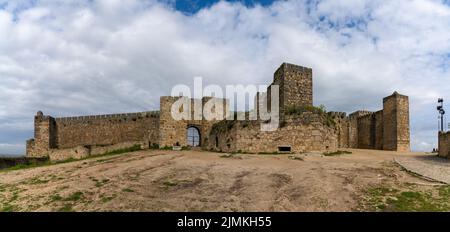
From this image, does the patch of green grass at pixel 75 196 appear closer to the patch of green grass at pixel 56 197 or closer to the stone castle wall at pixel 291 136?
the patch of green grass at pixel 56 197

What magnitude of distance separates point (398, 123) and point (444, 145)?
24.3 feet

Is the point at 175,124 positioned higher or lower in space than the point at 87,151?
higher

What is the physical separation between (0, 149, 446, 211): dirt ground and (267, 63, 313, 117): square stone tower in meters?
7.07

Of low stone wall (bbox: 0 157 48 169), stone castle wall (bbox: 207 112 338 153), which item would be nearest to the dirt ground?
stone castle wall (bbox: 207 112 338 153)

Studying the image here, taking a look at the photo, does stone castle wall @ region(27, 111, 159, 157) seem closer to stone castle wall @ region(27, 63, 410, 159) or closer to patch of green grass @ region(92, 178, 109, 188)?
stone castle wall @ region(27, 63, 410, 159)

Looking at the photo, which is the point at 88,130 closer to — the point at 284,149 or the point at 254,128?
the point at 254,128

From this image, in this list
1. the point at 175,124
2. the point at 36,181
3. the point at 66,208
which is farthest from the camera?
the point at 175,124

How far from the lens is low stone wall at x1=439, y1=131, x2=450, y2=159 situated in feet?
44.7

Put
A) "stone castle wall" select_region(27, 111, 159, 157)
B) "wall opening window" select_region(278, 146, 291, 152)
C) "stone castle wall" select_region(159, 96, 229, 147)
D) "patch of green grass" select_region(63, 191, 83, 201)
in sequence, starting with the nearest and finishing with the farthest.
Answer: "patch of green grass" select_region(63, 191, 83, 201)
"wall opening window" select_region(278, 146, 291, 152)
"stone castle wall" select_region(159, 96, 229, 147)
"stone castle wall" select_region(27, 111, 159, 157)

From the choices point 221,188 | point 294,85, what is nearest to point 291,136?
point 294,85

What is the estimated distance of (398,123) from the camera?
829 inches

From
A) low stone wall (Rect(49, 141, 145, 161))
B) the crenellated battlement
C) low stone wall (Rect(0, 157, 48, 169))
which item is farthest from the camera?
the crenellated battlement
